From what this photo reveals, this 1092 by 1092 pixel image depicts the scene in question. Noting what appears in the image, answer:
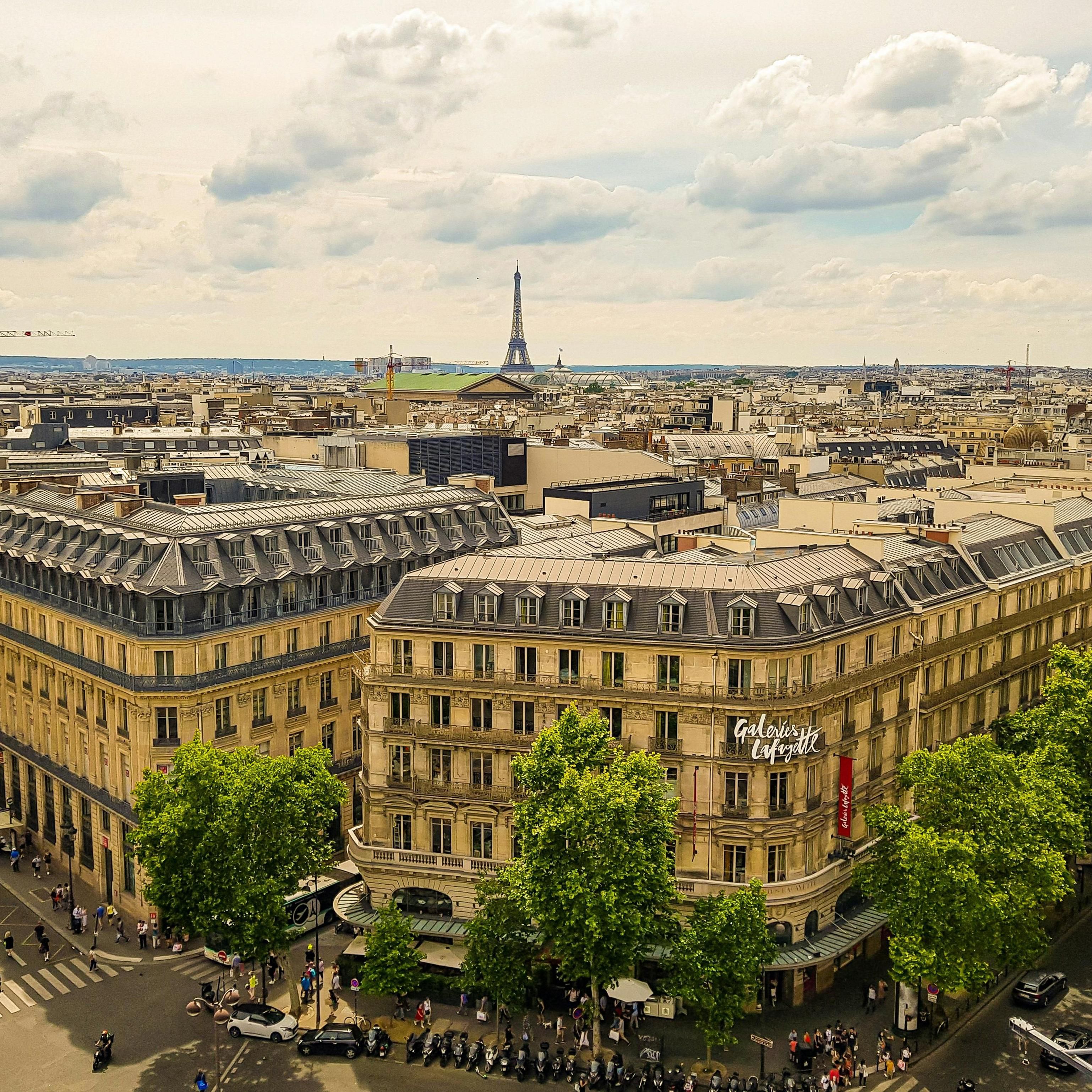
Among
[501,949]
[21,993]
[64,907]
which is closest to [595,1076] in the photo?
[501,949]

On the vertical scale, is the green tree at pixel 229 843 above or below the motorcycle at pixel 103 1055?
above

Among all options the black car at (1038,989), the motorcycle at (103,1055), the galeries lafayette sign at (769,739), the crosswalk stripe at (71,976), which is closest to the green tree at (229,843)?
the motorcycle at (103,1055)

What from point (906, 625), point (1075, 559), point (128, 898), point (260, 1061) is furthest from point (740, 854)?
point (1075, 559)

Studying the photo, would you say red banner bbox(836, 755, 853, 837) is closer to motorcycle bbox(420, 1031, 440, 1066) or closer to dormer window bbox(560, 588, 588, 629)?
dormer window bbox(560, 588, 588, 629)

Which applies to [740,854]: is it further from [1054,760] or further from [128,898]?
[128,898]

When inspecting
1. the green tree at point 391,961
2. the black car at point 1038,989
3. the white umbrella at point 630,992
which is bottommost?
the black car at point 1038,989

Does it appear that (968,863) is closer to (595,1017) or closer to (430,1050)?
(595,1017)

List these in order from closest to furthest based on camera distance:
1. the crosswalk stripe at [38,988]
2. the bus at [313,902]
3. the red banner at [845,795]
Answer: the red banner at [845,795] < the crosswalk stripe at [38,988] < the bus at [313,902]

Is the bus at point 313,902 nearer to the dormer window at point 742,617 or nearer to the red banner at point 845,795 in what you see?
the dormer window at point 742,617
